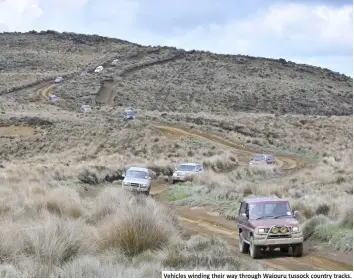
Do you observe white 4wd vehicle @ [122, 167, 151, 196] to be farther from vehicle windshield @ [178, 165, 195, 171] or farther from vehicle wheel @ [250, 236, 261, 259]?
vehicle wheel @ [250, 236, 261, 259]

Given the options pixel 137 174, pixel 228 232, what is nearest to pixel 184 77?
pixel 137 174

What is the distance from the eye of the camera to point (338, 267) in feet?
47.4

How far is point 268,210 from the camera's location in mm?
16609

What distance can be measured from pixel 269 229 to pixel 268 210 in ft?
3.70

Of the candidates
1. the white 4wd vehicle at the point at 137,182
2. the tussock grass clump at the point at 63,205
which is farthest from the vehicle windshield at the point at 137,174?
the tussock grass clump at the point at 63,205

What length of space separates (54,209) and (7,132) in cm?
5012

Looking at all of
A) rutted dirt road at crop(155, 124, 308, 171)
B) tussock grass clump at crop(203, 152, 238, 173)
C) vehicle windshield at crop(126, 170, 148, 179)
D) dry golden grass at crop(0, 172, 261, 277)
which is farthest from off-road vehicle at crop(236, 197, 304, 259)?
rutted dirt road at crop(155, 124, 308, 171)

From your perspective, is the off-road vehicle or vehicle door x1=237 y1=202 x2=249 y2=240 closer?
the off-road vehicle

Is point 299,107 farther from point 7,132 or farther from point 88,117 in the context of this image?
point 7,132

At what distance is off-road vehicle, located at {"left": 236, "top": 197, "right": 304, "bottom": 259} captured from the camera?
15.5 meters

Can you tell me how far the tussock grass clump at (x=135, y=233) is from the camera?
13.7 meters

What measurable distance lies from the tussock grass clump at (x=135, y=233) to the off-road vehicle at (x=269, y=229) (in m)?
2.24

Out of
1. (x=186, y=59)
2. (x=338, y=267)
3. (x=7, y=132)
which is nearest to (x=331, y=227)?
(x=338, y=267)

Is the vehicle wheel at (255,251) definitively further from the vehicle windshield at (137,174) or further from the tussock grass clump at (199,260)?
the vehicle windshield at (137,174)
